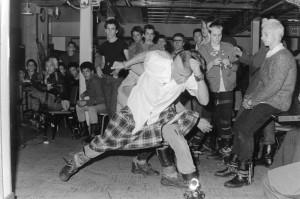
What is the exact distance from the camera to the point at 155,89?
134 inches

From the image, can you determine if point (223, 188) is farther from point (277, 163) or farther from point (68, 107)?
point (68, 107)

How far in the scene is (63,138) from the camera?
6.86 metres

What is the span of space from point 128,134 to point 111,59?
8.28 ft

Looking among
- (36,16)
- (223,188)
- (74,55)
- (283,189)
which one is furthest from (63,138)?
(36,16)

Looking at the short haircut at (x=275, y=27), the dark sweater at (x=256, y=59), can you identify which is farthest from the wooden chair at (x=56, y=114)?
the short haircut at (x=275, y=27)

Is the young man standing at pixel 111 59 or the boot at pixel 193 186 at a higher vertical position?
the young man standing at pixel 111 59

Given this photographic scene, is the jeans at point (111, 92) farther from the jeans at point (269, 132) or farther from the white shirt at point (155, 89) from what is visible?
the white shirt at point (155, 89)

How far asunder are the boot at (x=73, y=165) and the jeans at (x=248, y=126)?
57.8 inches

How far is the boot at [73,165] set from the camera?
3.74 m

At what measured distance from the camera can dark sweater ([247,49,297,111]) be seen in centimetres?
362

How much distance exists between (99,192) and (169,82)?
3.95ft

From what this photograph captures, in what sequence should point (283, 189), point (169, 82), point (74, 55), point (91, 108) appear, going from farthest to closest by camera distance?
point (74, 55) → point (91, 108) → point (169, 82) → point (283, 189)

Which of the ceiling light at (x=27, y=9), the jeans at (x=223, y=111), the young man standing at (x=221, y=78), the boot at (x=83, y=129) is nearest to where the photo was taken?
the young man standing at (x=221, y=78)

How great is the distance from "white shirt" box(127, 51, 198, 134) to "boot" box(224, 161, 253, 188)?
944 millimetres
